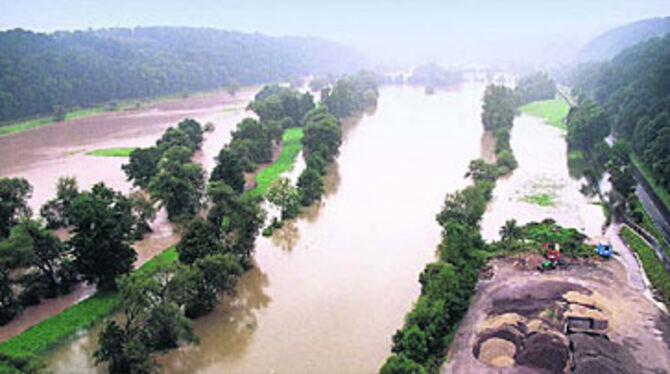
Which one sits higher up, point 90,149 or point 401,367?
point 401,367

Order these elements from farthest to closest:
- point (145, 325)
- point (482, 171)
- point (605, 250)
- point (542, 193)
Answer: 1. point (482, 171)
2. point (542, 193)
3. point (605, 250)
4. point (145, 325)

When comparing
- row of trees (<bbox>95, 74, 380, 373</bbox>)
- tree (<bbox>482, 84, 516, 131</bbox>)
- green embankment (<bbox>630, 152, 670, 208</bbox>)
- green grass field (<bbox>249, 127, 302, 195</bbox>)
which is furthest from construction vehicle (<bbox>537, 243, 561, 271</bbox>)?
tree (<bbox>482, 84, 516, 131</bbox>)

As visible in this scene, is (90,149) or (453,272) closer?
(453,272)

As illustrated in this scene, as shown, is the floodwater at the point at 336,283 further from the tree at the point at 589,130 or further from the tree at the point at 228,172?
the tree at the point at 589,130

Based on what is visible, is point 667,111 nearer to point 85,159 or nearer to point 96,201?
point 96,201

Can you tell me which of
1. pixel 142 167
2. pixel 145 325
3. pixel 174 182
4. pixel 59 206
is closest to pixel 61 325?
pixel 145 325

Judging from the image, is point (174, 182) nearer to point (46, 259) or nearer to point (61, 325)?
point (46, 259)
